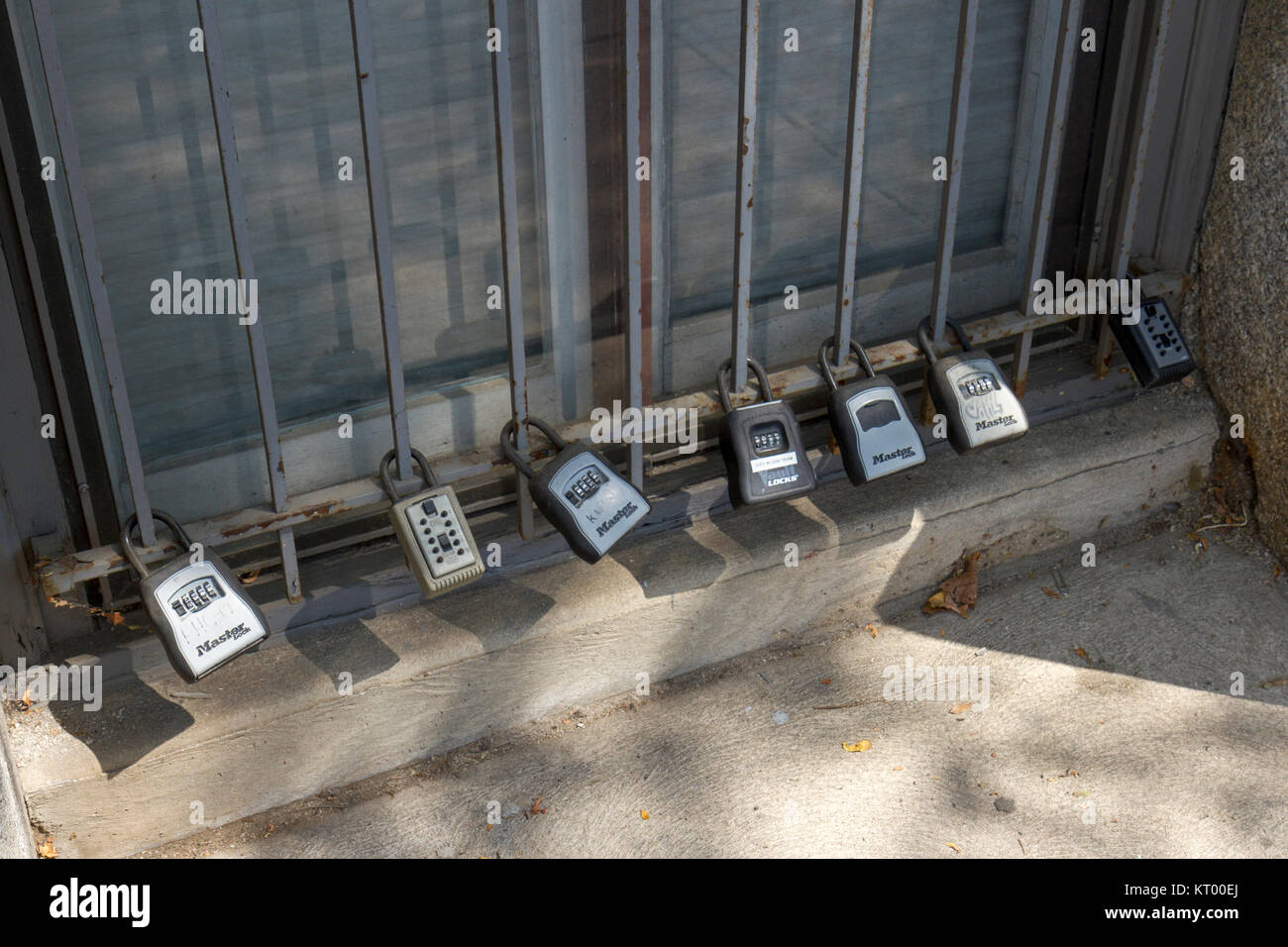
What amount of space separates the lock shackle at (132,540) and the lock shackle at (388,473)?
1.32 ft

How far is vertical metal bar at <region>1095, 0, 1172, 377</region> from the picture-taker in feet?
10.4

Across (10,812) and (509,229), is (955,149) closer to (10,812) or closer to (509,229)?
(509,229)

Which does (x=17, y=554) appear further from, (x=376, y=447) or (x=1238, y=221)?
(x=1238, y=221)

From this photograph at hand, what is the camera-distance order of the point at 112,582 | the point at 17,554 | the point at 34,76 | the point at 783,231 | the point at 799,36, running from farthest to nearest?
1. the point at 783,231
2. the point at 799,36
3. the point at 112,582
4. the point at 17,554
5. the point at 34,76

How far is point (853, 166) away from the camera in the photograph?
2.93m

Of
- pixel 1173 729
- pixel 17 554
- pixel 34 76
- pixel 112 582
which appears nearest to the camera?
pixel 34 76

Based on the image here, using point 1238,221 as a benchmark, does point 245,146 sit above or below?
above

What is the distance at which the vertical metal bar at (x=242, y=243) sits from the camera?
2270 mm

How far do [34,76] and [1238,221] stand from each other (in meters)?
2.81

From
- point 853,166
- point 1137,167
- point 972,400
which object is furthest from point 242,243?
point 1137,167

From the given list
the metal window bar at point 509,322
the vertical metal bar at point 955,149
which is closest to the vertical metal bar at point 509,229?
the metal window bar at point 509,322

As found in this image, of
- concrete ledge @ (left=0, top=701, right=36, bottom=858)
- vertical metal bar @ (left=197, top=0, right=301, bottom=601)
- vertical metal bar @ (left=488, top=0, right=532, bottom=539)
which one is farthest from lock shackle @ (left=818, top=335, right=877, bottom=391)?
concrete ledge @ (left=0, top=701, right=36, bottom=858)

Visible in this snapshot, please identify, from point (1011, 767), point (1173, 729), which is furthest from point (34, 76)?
point (1173, 729)

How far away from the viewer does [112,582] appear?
2861mm
